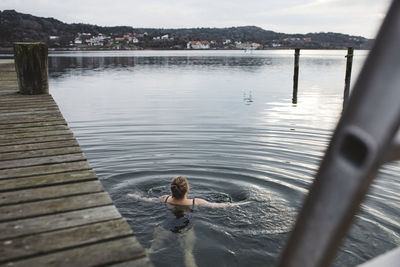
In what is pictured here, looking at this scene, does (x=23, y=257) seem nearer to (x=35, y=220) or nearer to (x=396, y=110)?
(x=35, y=220)

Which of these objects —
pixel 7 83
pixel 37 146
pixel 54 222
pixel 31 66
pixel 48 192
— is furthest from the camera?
pixel 7 83

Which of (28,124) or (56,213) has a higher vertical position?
(28,124)

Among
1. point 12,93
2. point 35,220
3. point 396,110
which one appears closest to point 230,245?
point 35,220

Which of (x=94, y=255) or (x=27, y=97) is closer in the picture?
(x=94, y=255)

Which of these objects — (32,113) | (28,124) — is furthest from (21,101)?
(28,124)

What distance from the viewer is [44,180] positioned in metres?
3.38

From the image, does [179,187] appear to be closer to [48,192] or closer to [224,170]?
[48,192]

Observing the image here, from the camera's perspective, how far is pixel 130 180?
805cm

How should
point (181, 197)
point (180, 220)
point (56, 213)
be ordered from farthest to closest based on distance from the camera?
point (181, 197), point (180, 220), point (56, 213)

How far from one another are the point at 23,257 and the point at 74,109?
1732 centimetres

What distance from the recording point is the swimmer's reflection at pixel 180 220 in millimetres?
5141

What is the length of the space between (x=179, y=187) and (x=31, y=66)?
17.2ft

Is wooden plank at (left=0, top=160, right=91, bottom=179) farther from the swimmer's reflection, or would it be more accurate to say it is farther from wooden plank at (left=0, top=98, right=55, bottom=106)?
wooden plank at (left=0, top=98, right=55, bottom=106)

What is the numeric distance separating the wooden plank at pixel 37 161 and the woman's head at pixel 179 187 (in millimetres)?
1952
